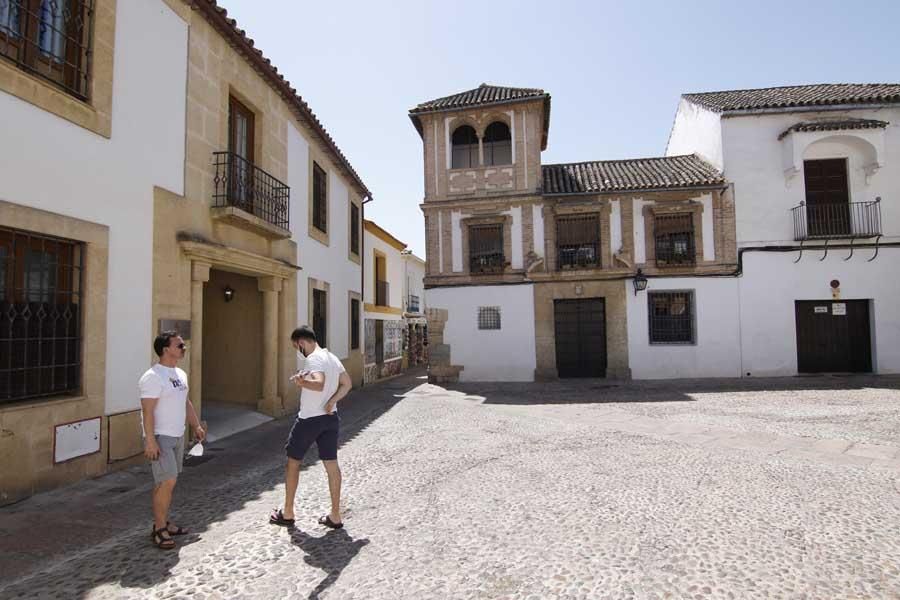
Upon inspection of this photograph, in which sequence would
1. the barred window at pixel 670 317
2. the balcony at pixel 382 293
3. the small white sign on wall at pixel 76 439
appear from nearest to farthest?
the small white sign on wall at pixel 76 439, the barred window at pixel 670 317, the balcony at pixel 382 293

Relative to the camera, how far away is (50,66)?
179 inches

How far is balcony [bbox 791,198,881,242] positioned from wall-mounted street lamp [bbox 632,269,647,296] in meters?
4.17

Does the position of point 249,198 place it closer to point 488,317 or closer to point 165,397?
point 165,397

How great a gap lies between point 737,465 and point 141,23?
8104 millimetres

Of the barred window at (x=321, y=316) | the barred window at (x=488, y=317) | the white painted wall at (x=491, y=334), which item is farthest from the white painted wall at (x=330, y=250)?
the barred window at (x=488, y=317)

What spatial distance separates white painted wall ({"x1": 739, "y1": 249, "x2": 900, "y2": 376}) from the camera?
495 inches

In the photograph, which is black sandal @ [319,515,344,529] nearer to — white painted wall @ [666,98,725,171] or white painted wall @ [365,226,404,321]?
white painted wall @ [365,226,404,321]

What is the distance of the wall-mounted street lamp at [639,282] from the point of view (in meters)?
12.7

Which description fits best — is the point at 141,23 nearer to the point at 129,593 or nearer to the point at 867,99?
the point at 129,593

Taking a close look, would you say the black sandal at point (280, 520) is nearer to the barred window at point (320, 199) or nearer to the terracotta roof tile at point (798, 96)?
the barred window at point (320, 199)

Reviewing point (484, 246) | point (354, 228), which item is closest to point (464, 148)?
point (484, 246)

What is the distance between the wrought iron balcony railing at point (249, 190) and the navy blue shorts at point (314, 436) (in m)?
4.40

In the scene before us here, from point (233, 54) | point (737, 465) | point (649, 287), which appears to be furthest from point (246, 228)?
point (649, 287)

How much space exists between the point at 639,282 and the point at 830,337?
213 inches
